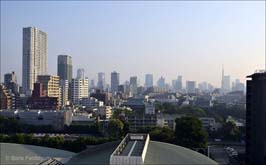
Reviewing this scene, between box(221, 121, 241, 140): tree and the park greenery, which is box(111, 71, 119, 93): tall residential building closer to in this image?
the park greenery

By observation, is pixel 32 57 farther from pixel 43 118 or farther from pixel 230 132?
pixel 230 132

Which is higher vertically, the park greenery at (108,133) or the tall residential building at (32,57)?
the tall residential building at (32,57)

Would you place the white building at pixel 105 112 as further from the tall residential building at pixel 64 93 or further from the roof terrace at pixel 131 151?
the roof terrace at pixel 131 151

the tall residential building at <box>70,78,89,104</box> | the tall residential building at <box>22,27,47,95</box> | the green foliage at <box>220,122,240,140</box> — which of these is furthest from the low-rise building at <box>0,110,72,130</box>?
the tall residential building at <box>22,27,47,95</box>

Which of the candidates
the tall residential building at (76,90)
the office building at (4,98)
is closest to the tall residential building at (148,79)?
the tall residential building at (76,90)

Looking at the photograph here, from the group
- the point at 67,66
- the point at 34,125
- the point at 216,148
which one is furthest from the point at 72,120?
the point at 67,66

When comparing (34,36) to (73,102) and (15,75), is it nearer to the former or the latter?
(15,75)
